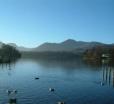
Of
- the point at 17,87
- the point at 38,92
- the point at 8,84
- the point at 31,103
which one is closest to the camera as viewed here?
the point at 31,103

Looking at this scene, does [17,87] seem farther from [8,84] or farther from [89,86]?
[89,86]

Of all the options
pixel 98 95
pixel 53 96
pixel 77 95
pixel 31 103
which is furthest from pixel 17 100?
pixel 98 95

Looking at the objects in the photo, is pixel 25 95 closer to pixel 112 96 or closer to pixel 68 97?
pixel 68 97

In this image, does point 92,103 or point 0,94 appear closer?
point 92,103

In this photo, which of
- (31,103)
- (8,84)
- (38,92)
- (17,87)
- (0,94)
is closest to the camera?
(31,103)

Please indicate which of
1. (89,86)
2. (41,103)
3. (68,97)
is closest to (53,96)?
(68,97)

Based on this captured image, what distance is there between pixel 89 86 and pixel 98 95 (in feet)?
52.4

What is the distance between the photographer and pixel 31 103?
6869cm

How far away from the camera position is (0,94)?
252 feet

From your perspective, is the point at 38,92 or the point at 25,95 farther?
the point at 38,92

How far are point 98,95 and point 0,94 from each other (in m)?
29.5

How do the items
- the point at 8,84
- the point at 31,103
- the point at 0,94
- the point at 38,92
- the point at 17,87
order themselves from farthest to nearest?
the point at 8,84, the point at 17,87, the point at 38,92, the point at 0,94, the point at 31,103

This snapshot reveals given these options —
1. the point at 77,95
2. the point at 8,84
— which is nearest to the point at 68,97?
the point at 77,95

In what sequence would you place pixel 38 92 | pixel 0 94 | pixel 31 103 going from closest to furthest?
pixel 31 103 < pixel 0 94 < pixel 38 92
